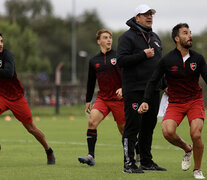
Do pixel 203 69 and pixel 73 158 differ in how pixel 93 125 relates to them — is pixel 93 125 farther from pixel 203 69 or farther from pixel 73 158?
pixel 203 69

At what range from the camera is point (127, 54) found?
31.3 feet

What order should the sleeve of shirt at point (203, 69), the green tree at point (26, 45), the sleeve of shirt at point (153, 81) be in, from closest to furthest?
the sleeve of shirt at point (203, 69)
the sleeve of shirt at point (153, 81)
the green tree at point (26, 45)

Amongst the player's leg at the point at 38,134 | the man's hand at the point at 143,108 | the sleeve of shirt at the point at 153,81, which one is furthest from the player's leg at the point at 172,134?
the player's leg at the point at 38,134

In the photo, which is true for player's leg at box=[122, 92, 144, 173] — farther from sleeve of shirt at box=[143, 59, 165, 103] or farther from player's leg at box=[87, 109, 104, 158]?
player's leg at box=[87, 109, 104, 158]

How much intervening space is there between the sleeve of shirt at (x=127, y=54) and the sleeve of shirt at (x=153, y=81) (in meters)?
0.41

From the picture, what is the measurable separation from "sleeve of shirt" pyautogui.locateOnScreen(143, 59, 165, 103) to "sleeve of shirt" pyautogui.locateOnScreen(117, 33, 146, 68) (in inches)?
16.1

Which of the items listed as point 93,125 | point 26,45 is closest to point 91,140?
point 93,125

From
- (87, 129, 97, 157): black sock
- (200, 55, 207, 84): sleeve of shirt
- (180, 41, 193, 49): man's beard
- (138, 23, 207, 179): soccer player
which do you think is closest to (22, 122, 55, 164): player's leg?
(87, 129, 97, 157): black sock

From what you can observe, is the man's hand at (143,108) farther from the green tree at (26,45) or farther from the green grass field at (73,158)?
the green tree at (26,45)

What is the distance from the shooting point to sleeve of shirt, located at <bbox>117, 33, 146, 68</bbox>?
30.9 feet

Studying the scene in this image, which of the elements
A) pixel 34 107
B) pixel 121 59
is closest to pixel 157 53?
pixel 121 59

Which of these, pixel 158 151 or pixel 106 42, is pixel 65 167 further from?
pixel 158 151

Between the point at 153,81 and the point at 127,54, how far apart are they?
2.12ft

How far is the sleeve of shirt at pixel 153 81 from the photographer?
29.8 feet
